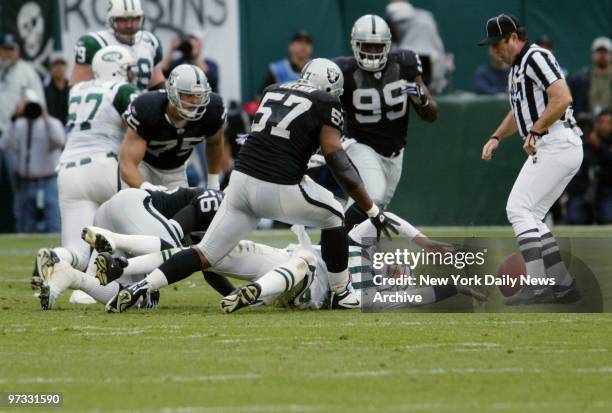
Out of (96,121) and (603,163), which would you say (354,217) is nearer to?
(96,121)

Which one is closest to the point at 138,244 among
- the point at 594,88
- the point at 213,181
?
the point at 213,181

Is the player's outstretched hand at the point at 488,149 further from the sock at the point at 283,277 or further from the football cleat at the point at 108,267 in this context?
the football cleat at the point at 108,267

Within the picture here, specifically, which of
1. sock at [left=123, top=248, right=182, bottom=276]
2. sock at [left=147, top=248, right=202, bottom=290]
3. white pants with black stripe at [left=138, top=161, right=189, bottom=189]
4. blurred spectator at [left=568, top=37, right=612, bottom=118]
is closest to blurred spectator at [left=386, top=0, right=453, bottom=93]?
blurred spectator at [left=568, top=37, right=612, bottom=118]

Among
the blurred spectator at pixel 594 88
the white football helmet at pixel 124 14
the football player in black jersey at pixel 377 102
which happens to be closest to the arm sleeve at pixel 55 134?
the white football helmet at pixel 124 14

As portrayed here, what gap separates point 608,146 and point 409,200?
7.61 ft

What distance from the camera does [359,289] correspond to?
8789mm

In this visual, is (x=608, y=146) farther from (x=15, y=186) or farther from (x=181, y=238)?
(x=181, y=238)

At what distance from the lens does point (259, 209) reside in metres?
8.10

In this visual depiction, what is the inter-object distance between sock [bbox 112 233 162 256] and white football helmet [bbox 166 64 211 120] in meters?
0.91

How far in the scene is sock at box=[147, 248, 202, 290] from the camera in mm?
8062

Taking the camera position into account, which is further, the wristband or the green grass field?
the wristband

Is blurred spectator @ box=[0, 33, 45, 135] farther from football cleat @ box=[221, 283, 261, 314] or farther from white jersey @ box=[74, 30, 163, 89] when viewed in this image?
football cleat @ box=[221, 283, 261, 314]

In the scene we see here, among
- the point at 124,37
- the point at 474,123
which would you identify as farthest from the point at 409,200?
the point at 124,37

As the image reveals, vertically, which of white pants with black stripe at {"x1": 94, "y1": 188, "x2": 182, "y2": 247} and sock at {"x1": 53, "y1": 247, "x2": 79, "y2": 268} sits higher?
white pants with black stripe at {"x1": 94, "y1": 188, "x2": 182, "y2": 247}
